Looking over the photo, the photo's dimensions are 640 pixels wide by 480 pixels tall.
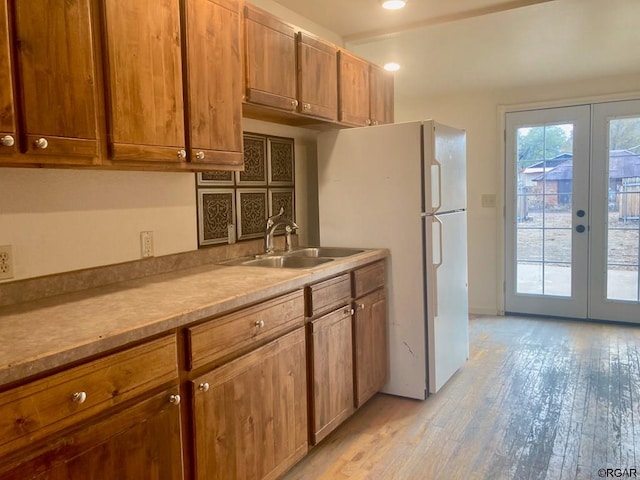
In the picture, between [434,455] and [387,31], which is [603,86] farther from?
[434,455]

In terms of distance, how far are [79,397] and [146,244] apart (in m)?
1.01

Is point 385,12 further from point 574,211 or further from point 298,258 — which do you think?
point 574,211

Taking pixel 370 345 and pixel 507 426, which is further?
pixel 370 345

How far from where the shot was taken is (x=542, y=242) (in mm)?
4711

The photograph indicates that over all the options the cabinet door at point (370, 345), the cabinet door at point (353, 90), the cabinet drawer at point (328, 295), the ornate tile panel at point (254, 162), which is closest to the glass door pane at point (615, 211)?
the cabinet door at point (353, 90)

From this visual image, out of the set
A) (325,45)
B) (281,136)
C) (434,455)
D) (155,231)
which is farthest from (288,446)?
(325,45)

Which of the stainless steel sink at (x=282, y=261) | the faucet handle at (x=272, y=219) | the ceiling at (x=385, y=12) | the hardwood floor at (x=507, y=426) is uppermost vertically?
the ceiling at (x=385, y=12)

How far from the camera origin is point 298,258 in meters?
2.86

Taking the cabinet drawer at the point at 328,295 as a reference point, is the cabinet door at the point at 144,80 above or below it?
above

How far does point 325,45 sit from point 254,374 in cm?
185

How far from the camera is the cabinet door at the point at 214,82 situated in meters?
1.92

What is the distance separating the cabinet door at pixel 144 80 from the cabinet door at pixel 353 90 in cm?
124

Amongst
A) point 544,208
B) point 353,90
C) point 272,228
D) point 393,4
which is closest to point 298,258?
point 272,228

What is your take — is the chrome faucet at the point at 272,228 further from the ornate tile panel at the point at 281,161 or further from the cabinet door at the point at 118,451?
the cabinet door at the point at 118,451
